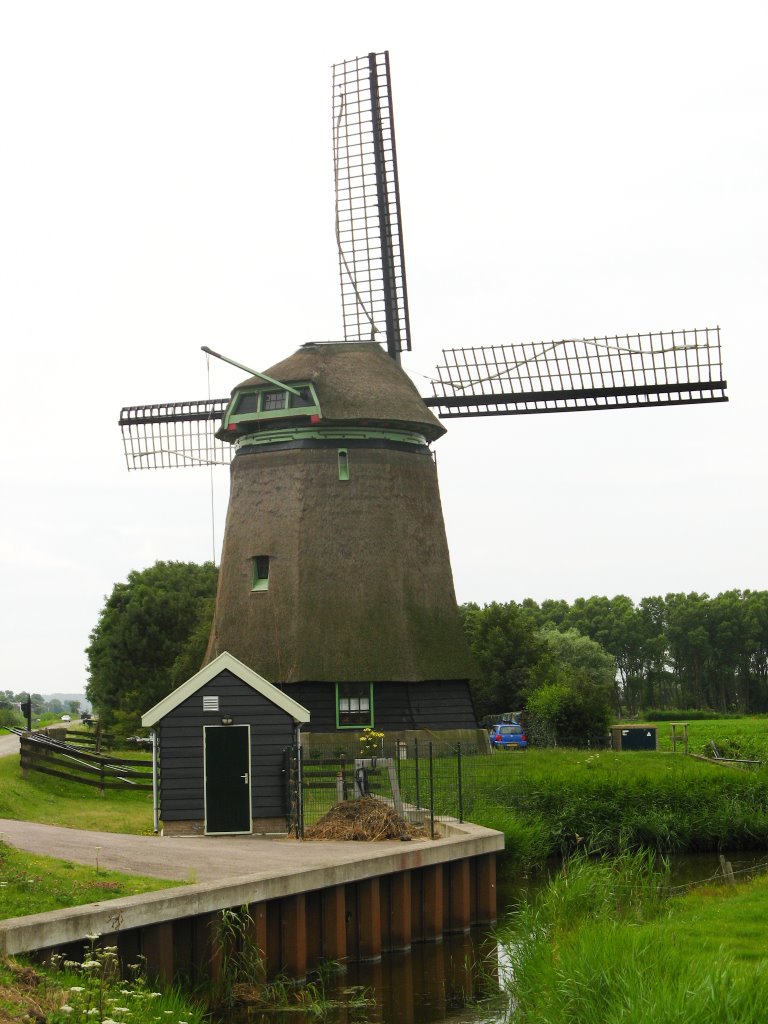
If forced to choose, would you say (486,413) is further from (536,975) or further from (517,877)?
(536,975)

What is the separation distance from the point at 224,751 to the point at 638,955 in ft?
33.3

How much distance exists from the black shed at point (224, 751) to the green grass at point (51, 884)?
564 cm

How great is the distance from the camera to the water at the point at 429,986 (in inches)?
526

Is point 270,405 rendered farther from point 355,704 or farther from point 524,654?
point 524,654

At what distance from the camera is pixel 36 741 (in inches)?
993

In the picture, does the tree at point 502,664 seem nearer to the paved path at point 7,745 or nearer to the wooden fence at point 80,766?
the paved path at point 7,745

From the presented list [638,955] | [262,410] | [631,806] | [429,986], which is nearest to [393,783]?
[429,986]

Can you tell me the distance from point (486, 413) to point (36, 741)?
13351 millimetres

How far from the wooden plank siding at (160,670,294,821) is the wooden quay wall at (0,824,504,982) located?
198 centimetres

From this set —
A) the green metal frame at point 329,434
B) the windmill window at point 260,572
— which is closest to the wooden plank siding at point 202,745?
the windmill window at point 260,572

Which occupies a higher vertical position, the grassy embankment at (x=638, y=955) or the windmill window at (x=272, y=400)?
the windmill window at (x=272, y=400)

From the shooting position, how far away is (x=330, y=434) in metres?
29.7

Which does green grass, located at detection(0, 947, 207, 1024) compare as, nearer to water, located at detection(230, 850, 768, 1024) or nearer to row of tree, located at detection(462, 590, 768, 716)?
water, located at detection(230, 850, 768, 1024)

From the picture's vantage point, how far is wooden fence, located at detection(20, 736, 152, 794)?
25203 mm
